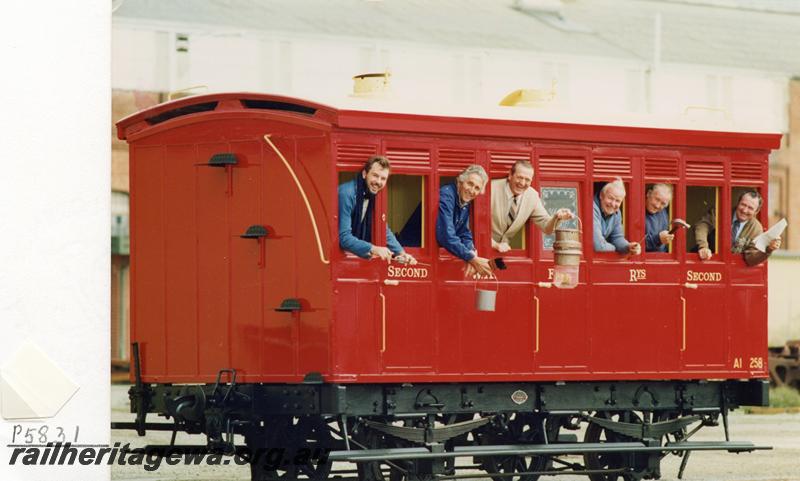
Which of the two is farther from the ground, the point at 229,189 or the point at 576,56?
the point at 576,56

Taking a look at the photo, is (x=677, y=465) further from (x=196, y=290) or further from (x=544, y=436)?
(x=196, y=290)

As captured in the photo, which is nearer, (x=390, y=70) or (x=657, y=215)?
(x=657, y=215)

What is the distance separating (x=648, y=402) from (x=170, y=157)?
5.34 metres

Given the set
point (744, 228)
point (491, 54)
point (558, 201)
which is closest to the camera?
point (558, 201)

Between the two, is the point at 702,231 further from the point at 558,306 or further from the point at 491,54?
the point at 491,54

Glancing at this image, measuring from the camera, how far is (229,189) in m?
15.2

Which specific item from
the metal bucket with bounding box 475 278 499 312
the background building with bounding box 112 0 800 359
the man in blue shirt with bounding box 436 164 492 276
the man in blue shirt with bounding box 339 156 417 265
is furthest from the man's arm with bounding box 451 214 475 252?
the background building with bounding box 112 0 800 359

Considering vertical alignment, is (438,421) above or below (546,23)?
below

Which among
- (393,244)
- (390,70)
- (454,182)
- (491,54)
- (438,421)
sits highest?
(491,54)

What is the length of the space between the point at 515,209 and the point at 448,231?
0.83 m

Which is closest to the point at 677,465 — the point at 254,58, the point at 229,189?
the point at 229,189

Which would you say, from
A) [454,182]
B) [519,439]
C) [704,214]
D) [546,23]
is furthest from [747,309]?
[546,23]

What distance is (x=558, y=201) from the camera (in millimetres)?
15820

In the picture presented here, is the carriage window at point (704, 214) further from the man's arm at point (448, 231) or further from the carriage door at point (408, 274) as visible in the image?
the carriage door at point (408, 274)
